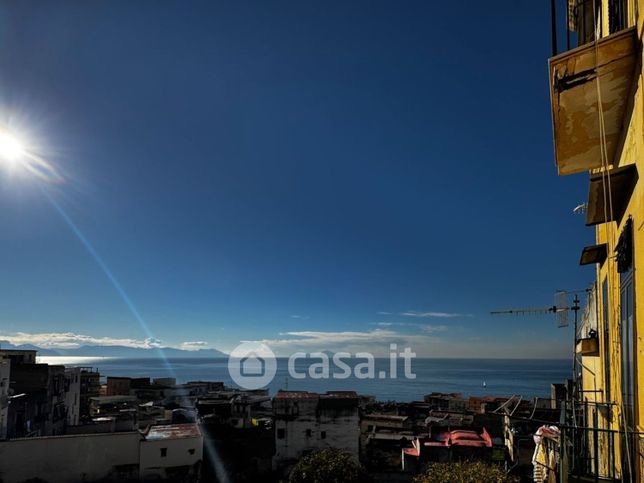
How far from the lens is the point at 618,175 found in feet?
15.8


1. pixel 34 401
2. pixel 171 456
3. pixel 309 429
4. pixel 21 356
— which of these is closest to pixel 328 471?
pixel 309 429

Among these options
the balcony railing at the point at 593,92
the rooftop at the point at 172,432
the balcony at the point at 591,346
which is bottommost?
the rooftop at the point at 172,432

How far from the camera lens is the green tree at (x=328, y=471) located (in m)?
22.7

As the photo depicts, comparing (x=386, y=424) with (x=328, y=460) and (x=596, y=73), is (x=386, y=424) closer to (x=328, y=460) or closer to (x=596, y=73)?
(x=328, y=460)

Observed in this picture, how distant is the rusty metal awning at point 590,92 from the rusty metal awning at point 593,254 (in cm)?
199

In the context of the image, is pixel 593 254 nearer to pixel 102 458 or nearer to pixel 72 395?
pixel 102 458

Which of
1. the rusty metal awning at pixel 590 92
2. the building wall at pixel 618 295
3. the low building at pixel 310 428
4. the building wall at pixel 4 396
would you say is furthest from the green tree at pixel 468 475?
the building wall at pixel 4 396

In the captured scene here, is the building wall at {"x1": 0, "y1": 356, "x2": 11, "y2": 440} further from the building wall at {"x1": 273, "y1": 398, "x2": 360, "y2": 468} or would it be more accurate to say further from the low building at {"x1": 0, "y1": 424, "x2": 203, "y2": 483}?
the building wall at {"x1": 273, "y1": 398, "x2": 360, "y2": 468}

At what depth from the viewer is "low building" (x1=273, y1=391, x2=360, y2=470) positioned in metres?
32.1

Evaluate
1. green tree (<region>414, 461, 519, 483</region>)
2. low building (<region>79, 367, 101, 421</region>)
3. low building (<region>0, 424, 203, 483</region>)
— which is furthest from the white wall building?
green tree (<region>414, 461, 519, 483</region>)

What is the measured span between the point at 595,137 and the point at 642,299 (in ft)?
6.23

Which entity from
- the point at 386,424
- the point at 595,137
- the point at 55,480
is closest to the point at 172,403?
the point at 386,424

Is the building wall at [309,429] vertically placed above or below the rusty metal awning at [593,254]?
below

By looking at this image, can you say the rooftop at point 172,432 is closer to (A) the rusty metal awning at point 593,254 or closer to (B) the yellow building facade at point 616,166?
(A) the rusty metal awning at point 593,254
